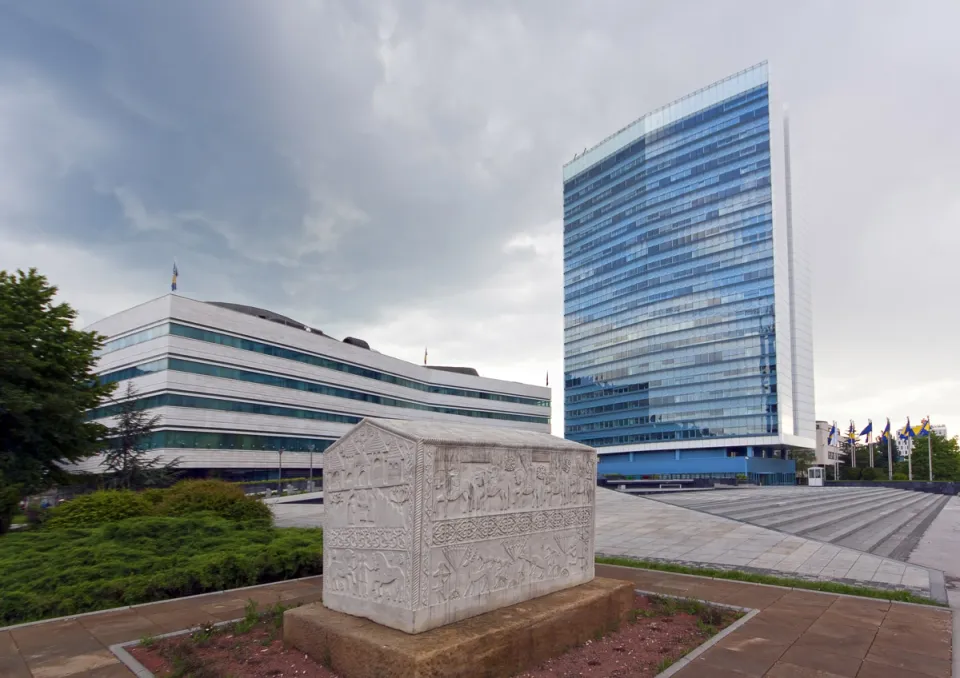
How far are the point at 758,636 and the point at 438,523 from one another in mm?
4738

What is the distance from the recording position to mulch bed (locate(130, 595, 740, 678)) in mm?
6570

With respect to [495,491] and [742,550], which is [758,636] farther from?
[742,550]

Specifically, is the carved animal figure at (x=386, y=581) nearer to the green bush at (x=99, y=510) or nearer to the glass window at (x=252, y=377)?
the green bush at (x=99, y=510)

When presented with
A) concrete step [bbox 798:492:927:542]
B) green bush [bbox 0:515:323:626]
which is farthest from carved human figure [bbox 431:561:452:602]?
concrete step [bbox 798:492:927:542]

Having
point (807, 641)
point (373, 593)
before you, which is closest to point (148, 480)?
point (373, 593)

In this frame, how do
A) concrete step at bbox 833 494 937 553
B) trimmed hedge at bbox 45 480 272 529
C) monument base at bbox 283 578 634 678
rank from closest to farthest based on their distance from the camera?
monument base at bbox 283 578 634 678
trimmed hedge at bbox 45 480 272 529
concrete step at bbox 833 494 937 553

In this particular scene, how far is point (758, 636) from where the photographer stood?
25.9 ft

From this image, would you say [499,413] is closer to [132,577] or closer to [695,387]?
[695,387]

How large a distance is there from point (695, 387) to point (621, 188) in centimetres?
3872

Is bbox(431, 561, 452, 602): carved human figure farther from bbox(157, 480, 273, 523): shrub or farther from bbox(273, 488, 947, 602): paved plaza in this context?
bbox(157, 480, 273, 523): shrub

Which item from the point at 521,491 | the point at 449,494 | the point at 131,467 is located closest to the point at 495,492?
the point at 521,491

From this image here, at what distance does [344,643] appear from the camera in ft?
21.1

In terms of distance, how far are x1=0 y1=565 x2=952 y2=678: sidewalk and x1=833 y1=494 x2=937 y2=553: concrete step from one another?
8804 mm

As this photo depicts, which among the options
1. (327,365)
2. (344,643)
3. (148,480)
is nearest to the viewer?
(344,643)
